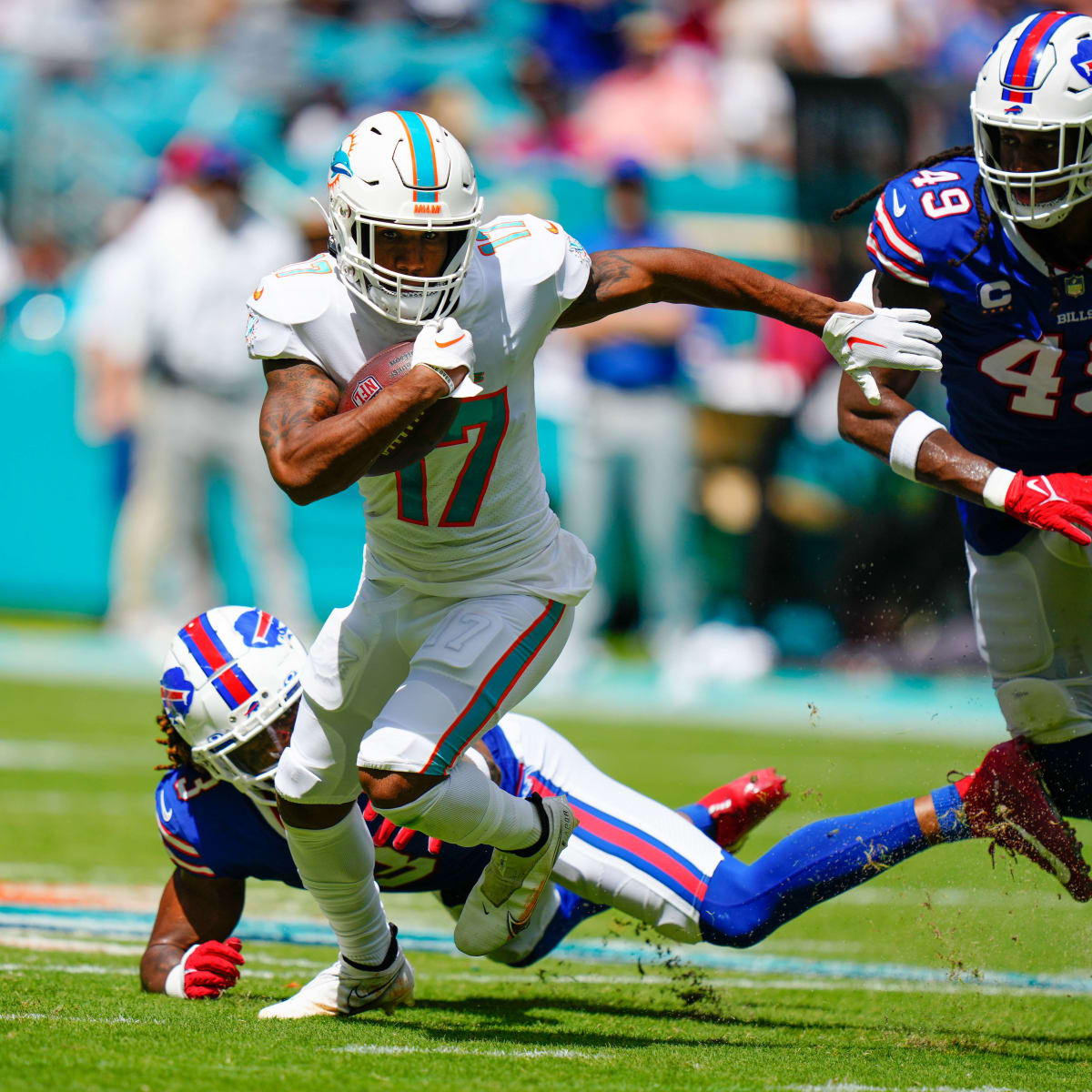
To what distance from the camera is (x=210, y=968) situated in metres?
3.58

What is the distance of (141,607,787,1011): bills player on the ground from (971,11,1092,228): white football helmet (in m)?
1.50

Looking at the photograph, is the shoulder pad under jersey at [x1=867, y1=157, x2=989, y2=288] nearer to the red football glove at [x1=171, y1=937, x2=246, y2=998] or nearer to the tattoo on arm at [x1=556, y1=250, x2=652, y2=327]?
the tattoo on arm at [x1=556, y1=250, x2=652, y2=327]

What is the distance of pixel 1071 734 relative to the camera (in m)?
3.75

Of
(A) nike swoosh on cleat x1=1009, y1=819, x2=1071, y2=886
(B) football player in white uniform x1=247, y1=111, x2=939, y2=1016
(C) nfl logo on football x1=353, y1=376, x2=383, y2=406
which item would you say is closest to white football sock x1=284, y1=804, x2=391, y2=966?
(B) football player in white uniform x1=247, y1=111, x2=939, y2=1016

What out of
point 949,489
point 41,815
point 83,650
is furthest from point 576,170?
point 949,489

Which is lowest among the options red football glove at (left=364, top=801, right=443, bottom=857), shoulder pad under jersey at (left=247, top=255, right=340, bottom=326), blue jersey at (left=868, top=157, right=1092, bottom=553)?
red football glove at (left=364, top=801, right=443, bottom=857)

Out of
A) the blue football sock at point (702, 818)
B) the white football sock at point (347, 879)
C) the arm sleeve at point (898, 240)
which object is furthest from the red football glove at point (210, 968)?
the arm sleeve at point (898, 240)

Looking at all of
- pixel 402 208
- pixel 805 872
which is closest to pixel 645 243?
pixel 805 872

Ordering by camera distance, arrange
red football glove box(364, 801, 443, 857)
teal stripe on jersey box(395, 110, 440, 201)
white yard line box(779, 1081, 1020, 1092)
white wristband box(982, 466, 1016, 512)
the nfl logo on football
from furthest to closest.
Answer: red football glove box(364, 801, 443, 857), white wristband box(982, 466, 1016, 512), teal stripe on jersey box(395, 110, 440, 201), the nfl logo on football, white yard line box(779, 1081, 1020, 1092)

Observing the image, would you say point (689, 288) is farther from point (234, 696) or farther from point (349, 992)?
point (349, 992)

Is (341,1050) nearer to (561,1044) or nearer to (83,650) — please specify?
(561,1044)

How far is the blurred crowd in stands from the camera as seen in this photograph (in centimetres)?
955

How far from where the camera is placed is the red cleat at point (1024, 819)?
368 centimetres

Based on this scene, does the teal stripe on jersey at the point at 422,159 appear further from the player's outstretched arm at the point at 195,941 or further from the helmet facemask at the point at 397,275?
the player's outstretched arm at the point at 195,941
